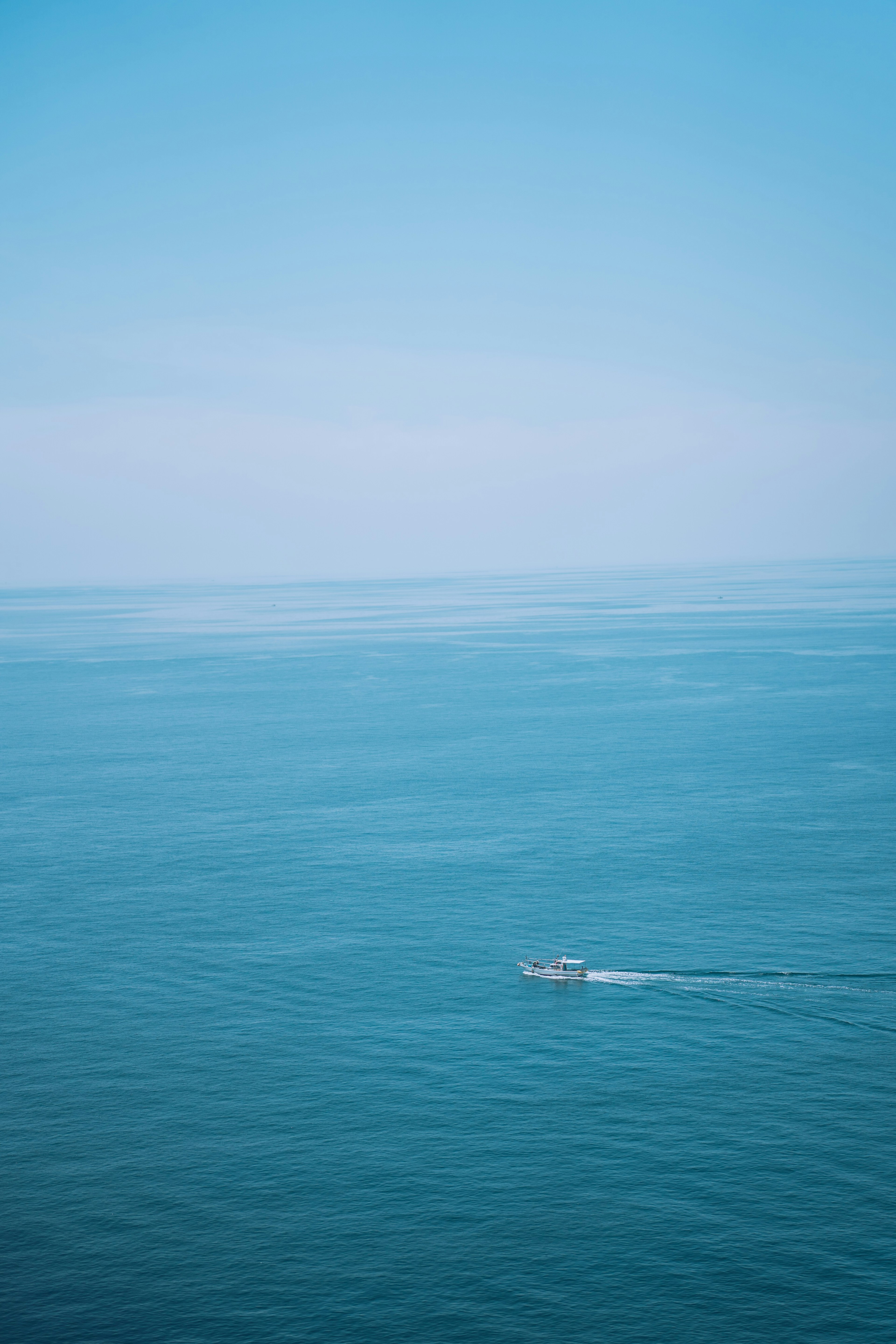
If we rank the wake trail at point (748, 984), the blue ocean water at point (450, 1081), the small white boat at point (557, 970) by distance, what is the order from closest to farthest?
1. the blue ocean water at point (450, 1081)
2. the wake trail at point (748, 984)
3. the small white boat at point (557, 970)

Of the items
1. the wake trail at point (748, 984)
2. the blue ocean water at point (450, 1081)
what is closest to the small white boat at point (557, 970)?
the blue ocean water at point (450, 1081)

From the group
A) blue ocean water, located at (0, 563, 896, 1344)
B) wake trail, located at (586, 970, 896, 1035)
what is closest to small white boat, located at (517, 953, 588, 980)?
blue ocean water, located at (0, 563, 896, 1344)

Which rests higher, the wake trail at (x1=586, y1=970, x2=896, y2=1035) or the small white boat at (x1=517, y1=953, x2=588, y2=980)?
the small white boat at (x1=517, y1=953, x2=588, y2=980)

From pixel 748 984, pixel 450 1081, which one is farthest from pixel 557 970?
pixel 450 1081

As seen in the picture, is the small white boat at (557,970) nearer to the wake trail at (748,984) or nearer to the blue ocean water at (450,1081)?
the blue ocean water at (450,1081)

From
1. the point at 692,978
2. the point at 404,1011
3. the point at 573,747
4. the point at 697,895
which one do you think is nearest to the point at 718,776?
the point at 573,747

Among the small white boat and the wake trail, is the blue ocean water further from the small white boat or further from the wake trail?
the small white boat

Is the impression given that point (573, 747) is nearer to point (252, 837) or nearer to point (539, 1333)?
point (252, 837)

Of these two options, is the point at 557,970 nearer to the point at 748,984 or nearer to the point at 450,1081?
the point at 748,984
